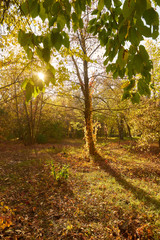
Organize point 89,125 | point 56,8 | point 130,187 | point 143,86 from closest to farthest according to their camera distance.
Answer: point 56,8 → point 143,86 → point 130,187 → point 89,125

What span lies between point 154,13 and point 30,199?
4.92m

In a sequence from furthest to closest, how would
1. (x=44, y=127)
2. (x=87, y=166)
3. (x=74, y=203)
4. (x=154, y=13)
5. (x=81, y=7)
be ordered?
1. (x=44, y=127)
2. (x=87, y=166)
3. (x=74, y=203)
4. (x=81, y=7)
5. (x=154, y=13)

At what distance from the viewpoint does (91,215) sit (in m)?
3.55

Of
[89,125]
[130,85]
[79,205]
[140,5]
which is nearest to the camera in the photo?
[140,5]

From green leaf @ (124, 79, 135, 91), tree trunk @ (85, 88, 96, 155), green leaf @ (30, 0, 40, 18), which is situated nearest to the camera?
green leaf @ (30, 0, 40, 18)

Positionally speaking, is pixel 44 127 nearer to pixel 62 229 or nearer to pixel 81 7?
pixel 62 229

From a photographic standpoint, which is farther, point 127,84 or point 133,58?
point 127,84

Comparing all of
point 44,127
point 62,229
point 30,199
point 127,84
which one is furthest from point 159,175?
point 44,127

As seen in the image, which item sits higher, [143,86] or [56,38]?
[56,38]

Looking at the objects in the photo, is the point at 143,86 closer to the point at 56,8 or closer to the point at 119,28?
the point at 119,28

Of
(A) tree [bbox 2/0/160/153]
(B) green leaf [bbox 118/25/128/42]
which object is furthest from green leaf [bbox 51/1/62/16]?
(B) green leaf [bbox 118/25/128/42]

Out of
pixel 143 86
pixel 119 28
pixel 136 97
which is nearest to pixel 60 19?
pixel 119 28

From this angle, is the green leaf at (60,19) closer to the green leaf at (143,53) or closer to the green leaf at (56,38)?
the green leaf at (56,38)

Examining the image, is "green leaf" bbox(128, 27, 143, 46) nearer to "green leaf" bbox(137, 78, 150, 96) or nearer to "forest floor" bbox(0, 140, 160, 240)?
"green leaf" bbox(137, 78, 150, 96)
